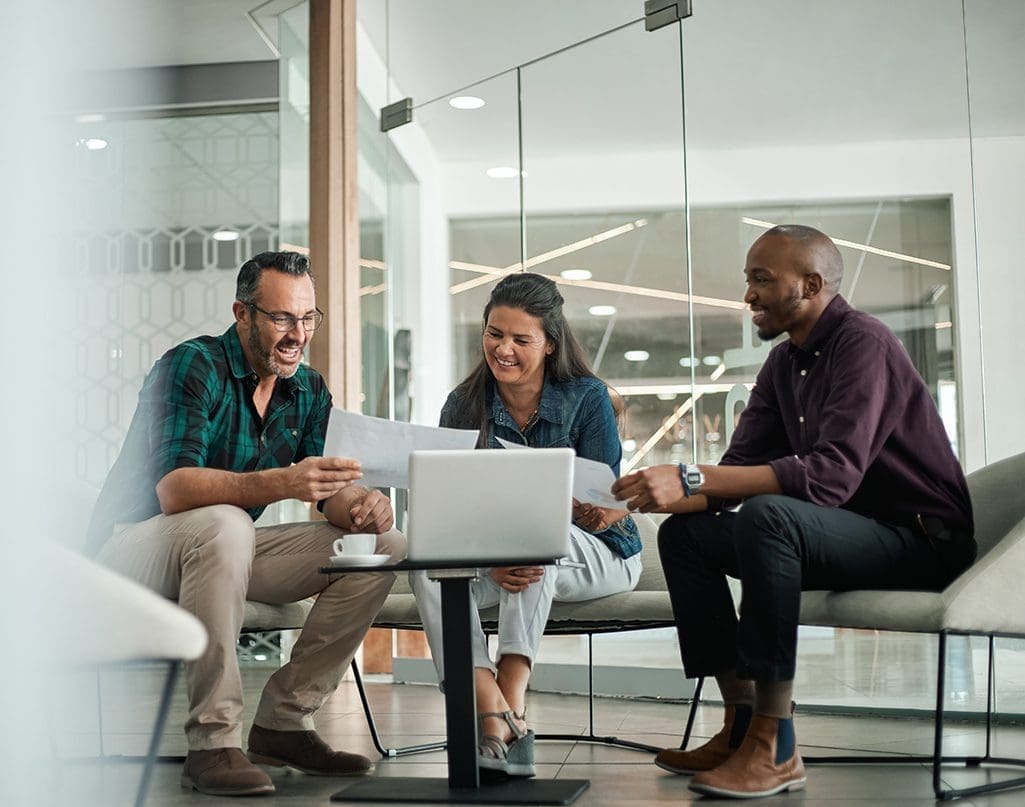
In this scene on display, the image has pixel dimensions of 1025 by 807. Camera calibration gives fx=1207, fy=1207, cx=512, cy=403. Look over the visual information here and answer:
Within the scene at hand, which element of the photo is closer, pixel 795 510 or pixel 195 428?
pixel 795 510

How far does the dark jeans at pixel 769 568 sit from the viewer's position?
7.00 ft

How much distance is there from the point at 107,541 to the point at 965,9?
272 cm

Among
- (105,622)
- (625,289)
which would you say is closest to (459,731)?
(105,622)

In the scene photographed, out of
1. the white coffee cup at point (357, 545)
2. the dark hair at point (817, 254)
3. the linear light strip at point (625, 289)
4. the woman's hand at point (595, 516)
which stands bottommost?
the white coffee cup at point (357, 545)

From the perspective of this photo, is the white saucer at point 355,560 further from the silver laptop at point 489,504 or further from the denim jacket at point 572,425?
the denim jacket at point 572,425

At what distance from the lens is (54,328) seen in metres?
1.19

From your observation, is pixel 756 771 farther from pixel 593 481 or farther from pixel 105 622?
pixel 105 622

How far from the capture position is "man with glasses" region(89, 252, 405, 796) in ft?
7.38

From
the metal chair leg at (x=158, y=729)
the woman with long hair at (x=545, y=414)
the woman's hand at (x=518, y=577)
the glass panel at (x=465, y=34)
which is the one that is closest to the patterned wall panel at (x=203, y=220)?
the glass panel at (x=465, y=34)

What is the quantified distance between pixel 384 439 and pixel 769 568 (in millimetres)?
719

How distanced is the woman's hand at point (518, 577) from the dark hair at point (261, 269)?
81 cm

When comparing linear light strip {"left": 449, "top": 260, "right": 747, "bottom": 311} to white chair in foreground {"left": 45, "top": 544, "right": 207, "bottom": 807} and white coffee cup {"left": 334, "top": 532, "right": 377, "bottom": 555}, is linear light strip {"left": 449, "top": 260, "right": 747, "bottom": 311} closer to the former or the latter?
white coffee cup {"left": 334, "top": 532, "right": 377, "bottom": 555}

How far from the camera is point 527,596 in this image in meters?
2.45

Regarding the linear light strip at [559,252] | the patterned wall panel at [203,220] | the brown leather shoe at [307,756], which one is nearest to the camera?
the brown leather shoe at [307,756]
